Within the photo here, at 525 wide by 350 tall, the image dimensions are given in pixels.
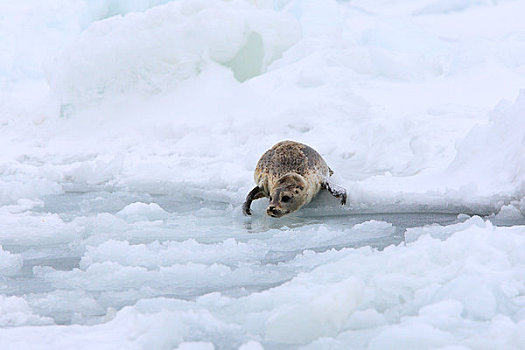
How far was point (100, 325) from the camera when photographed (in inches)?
88.0

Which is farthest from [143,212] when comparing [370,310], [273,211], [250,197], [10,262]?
[370,310]

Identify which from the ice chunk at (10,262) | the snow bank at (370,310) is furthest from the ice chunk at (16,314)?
the ice chunk at (10,262)

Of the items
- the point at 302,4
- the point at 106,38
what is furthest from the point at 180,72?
the point at 302,4

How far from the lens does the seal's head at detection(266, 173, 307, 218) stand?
4.24 metres

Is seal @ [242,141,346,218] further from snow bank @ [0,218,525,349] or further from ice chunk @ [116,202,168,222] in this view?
snow bank @ [0,218,525,349]

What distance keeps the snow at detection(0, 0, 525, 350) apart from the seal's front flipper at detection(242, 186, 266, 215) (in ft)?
0.31

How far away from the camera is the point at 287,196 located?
14.3 ft

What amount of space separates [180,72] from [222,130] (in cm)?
184

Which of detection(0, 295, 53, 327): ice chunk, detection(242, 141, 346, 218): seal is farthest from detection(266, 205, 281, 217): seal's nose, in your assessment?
detection(0, 295, 53, 327): ice chunk

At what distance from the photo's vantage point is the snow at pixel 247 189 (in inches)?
86.0

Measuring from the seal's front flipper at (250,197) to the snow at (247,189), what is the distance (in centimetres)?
10

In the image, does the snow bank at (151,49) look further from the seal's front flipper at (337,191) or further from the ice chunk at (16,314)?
the ice chunk at (16,314)

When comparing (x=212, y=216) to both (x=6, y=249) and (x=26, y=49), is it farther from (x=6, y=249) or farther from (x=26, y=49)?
(x=26, y=49)

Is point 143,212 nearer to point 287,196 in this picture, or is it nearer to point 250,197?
point 250,197
